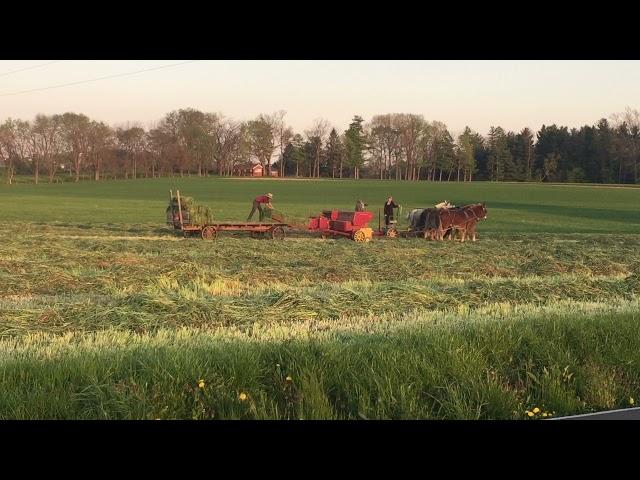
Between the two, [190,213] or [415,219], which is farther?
[415,219]

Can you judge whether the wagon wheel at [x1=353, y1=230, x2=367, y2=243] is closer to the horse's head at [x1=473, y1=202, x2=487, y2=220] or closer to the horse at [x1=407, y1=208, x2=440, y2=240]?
the horse at [x1=407, y1=208, x2=440, y2=240]

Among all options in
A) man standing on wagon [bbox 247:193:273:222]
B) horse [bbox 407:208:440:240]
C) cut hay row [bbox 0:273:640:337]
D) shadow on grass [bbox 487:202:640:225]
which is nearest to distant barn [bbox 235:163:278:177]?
shadow on grass [bbox 487:202:640:225]

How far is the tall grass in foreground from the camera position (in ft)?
16.4

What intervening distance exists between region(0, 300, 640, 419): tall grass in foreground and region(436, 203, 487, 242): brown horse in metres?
18.1

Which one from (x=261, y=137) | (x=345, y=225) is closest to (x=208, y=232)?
(x=345, y=225)

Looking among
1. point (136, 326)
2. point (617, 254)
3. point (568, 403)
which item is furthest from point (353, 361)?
point (617, 254)

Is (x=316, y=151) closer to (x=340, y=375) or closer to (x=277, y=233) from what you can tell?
(x=277, y=233)

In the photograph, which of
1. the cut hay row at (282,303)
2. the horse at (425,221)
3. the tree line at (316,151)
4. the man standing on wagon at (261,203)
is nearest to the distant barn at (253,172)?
the tree line at (316,151)

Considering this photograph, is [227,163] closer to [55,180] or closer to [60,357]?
[55,180]

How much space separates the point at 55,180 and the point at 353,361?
90058 mm

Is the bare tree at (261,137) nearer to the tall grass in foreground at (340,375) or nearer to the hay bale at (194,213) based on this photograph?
the hay bale at (194,213)

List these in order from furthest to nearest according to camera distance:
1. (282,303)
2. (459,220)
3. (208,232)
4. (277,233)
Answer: (459,220) < (277,233) < (208,232) < (282,303)

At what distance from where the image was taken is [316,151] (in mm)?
88562

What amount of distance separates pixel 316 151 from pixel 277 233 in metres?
65.5
